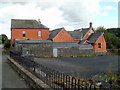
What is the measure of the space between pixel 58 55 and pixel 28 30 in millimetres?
11380

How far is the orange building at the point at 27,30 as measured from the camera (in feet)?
124

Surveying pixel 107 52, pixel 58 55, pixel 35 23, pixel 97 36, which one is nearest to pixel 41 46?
pixel 58 55

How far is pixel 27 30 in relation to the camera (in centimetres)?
3834

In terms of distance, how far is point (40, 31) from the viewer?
128 feet

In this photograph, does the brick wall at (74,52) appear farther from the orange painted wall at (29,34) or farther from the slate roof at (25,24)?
the slate roof at (25,24)

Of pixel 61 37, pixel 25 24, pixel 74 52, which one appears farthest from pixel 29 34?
pixel 74 52

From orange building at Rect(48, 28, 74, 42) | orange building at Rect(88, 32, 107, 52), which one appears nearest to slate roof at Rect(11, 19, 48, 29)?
orange building at Rect(48, 28, 74, 42)

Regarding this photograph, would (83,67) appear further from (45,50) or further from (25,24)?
(25,24)

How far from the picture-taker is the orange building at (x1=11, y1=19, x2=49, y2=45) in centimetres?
3769

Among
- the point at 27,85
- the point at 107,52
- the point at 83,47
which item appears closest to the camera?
the point at 27,85

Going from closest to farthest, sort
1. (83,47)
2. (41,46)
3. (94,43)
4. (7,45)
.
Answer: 1. (41,46)
2. (83,47)
3. (94,43)
4. (7,45)

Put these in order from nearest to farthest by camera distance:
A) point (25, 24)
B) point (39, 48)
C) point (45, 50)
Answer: point (39, 48) < point (45, 50) < point (25, 24)

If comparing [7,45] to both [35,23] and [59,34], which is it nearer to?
[35,23]

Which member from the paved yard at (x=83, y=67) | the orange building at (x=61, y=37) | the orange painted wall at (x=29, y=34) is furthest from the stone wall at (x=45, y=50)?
the paved yard at (x=83, y=67)
